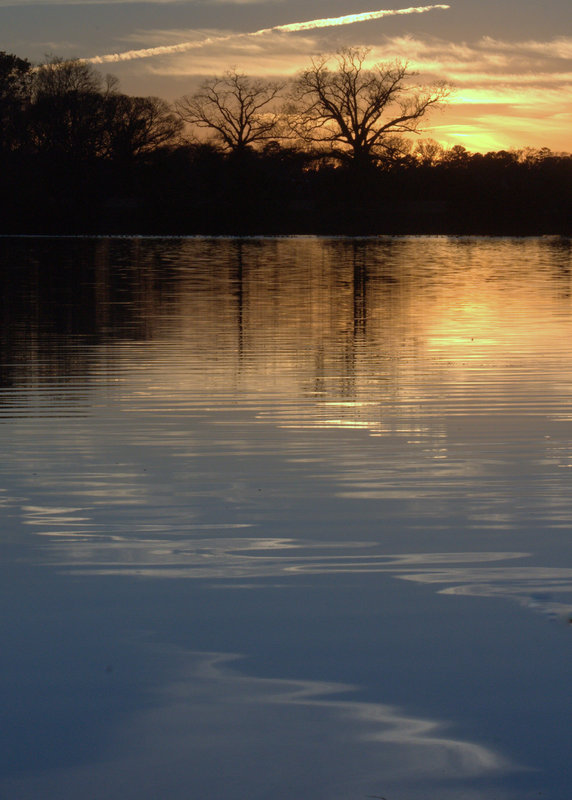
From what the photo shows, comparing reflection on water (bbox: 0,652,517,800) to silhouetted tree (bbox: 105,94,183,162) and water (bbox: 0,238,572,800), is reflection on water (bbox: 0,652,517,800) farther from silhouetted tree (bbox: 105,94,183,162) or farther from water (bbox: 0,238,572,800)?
silhouetted tree (bbox: 105,94,183,162)

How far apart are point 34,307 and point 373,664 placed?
18.3 m

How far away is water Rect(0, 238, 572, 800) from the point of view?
3.81 metres

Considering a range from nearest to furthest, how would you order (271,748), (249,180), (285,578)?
(271,748) → (285,578) → (249,180)

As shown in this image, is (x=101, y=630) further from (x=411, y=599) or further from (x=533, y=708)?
(x=533, y=708)

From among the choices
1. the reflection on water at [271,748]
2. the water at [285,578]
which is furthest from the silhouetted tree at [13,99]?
the reflection on water at [271,748]

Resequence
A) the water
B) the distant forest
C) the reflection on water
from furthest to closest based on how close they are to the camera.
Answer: the distant forest → the water → the reflection on water

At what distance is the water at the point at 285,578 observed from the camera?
3.81 meters

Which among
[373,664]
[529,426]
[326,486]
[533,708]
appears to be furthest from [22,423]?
[533,708]

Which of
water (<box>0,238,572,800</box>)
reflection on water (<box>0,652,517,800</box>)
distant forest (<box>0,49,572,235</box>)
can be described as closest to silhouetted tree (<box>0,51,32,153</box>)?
distant forest (<box>0,49,572,235</box>)

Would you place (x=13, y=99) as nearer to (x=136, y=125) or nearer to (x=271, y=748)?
(x=136, y=125)

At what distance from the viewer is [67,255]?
44375 millimetres

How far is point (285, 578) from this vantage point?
559 cm

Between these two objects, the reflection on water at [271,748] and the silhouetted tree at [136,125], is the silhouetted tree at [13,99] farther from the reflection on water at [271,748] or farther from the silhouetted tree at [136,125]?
the reflection on water at [271,748]

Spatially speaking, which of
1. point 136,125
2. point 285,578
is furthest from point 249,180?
point 285,578
